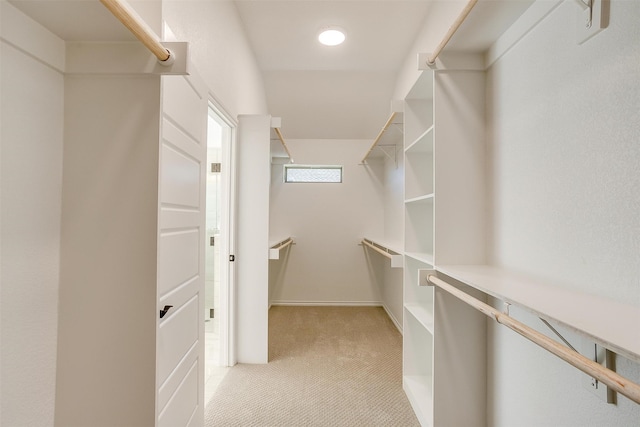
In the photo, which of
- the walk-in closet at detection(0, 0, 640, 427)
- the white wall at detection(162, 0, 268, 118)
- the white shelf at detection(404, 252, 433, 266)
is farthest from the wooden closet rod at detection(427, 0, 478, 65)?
the white wall at detection(162, 0, 268, 118)

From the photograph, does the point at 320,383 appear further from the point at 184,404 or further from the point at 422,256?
the point at 422,256

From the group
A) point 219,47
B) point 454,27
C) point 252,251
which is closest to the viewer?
point 454,27

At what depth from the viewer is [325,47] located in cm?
280

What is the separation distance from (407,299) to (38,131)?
198 cm

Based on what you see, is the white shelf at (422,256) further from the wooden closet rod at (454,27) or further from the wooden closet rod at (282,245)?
the wooden closet rod at (282,245)

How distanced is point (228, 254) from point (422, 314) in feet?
4.73

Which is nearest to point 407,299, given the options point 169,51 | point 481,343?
point 481,343

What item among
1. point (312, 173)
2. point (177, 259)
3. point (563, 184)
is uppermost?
point (312, 173)

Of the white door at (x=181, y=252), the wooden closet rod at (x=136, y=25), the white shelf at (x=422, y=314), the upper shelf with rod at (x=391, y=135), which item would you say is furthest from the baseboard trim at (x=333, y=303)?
the wooden closet rod at (x=136, y=25)

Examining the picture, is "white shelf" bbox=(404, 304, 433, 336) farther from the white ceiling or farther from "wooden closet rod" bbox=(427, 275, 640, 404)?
the white ceiling

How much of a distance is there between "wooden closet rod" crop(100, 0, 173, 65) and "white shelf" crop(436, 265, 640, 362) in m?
1.26

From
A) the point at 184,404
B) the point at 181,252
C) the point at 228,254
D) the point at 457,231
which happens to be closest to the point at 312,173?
the point at 228,254

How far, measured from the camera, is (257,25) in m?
2.50

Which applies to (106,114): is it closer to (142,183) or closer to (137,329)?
(142,183)
